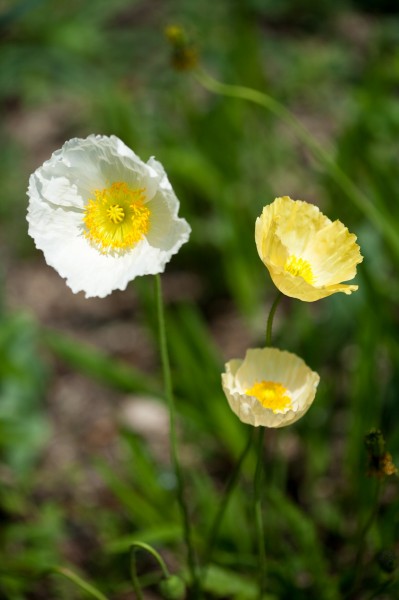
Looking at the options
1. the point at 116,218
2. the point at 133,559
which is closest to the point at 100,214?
the point at 116,218

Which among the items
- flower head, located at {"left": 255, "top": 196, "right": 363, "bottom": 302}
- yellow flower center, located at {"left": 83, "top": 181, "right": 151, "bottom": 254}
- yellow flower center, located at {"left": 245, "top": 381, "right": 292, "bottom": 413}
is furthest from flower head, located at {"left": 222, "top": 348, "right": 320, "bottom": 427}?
yellow flower center, located at {"left": 83, "top": 181, "right": 151, "bottom": 254}

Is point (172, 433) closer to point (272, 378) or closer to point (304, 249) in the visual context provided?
point (272, 378)

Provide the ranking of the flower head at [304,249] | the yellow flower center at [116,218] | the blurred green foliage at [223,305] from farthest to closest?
1. the blurred green foliage at [223,305]
2. the yellow flower center at [116,218]
3. the flower head at [304,249]

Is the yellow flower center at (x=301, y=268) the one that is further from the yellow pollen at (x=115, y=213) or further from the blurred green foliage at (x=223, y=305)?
the blurred green foliage at (x=223, y=305)

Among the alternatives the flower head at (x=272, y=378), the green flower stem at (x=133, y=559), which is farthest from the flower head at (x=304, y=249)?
the green flower stem at (x=133, y=559)

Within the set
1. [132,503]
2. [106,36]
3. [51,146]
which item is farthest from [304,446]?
[106,36]

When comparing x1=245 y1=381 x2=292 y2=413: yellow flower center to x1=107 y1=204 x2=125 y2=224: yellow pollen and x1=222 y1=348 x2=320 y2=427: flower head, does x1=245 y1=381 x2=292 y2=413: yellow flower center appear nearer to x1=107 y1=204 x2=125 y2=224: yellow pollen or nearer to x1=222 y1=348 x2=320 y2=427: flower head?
x1=222 y1=348 x2=320 y2=427: flower head

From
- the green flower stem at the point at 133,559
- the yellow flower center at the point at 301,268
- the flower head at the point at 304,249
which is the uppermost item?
the flower head at the point at 304,249
